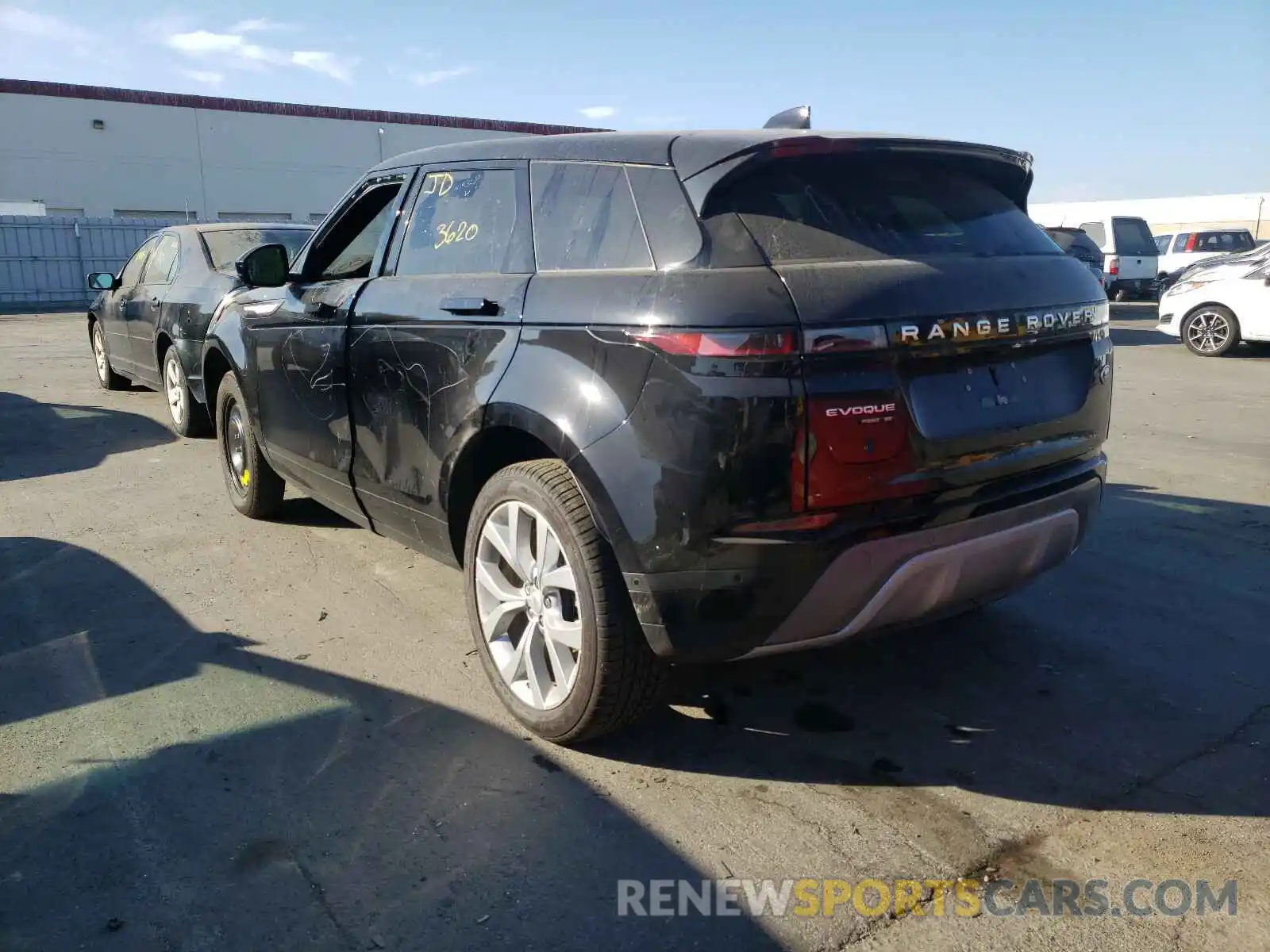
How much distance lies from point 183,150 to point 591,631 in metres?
35.3

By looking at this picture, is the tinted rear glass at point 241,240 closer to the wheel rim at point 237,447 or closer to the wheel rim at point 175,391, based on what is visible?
the wheel rim at point 175,391

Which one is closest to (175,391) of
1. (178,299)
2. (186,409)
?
(186,409)

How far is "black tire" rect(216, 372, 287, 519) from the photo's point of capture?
527 cm

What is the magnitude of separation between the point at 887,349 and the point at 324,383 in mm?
2560

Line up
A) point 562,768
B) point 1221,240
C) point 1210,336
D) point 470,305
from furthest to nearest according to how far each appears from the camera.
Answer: point 1221,240 → point 1210,336 → point 470,305 → point 562,768

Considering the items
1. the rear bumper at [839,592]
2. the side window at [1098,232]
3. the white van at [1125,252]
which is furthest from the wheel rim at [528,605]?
the side window at [1098,232]

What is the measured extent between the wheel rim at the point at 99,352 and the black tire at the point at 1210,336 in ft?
44.8

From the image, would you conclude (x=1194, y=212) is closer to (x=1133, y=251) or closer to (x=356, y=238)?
(x=1133, y=251)

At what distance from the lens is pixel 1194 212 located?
148ft

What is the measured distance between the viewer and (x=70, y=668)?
144 inches

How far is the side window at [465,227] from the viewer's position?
133 inches

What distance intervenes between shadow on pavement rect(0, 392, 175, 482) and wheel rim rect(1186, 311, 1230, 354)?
13.0 meters

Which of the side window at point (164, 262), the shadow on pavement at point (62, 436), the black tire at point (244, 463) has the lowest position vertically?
the shadow on pavement at point (62, 436)

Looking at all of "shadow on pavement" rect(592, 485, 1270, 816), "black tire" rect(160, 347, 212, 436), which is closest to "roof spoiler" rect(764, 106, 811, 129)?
"shadow on pavement" rect(592, 485, 1270, 816)
